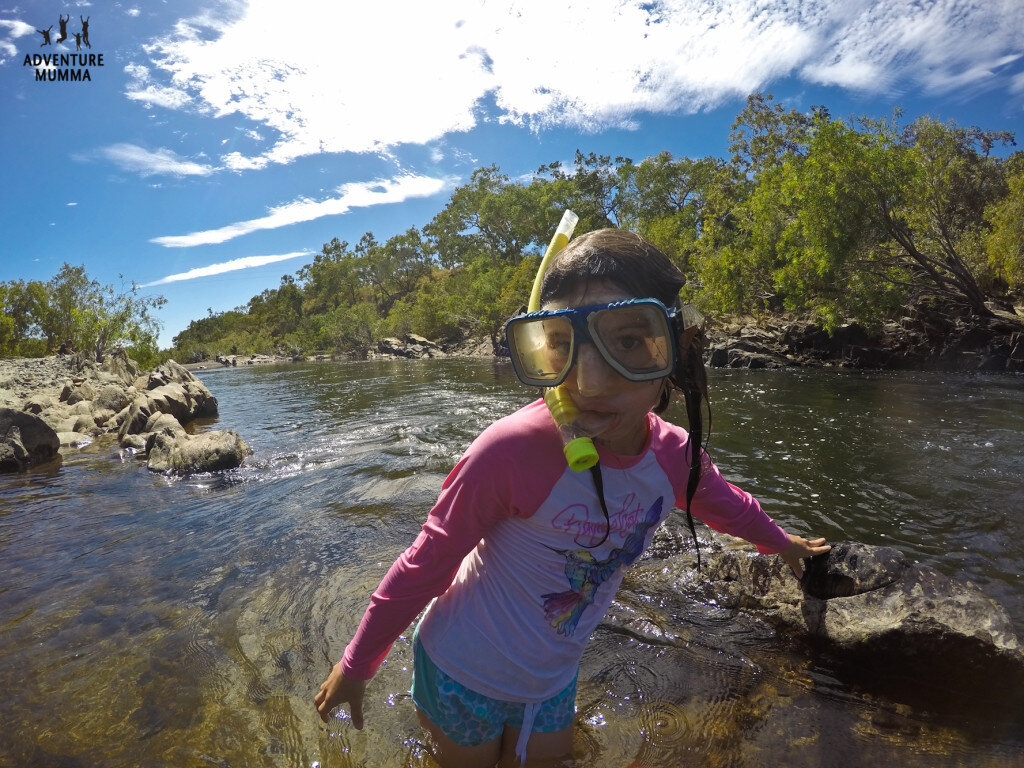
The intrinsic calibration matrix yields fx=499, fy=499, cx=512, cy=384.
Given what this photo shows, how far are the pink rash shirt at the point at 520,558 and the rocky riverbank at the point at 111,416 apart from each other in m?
7.72

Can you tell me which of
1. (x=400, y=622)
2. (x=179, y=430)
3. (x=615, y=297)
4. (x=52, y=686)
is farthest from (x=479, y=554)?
(x=179, y=430)

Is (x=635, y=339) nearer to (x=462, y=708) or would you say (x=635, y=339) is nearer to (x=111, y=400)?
(x=462, y=708)

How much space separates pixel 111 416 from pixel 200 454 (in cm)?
851

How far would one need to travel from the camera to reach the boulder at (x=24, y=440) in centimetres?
890

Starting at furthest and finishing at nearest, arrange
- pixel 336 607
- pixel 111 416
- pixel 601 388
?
pixel 111 416
pixel 336 607
pixel 601 388

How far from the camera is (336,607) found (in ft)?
11.8

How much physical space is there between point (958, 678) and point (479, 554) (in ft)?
8.21

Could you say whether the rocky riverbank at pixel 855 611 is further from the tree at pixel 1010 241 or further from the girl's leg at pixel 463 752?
the tree at pixel 1010 241

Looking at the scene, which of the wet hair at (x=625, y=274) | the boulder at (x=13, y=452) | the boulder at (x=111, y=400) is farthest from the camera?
the boulder at (x=111, y=400)

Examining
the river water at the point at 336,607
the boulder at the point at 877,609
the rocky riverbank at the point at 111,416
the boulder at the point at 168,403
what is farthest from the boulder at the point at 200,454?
the boulder at the point at 877,609

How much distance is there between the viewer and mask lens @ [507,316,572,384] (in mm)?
1383

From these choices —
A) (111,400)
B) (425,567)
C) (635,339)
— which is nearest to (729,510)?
(635,339)

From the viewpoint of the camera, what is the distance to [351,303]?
94.1 metres

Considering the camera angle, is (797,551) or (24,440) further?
(24,440)
